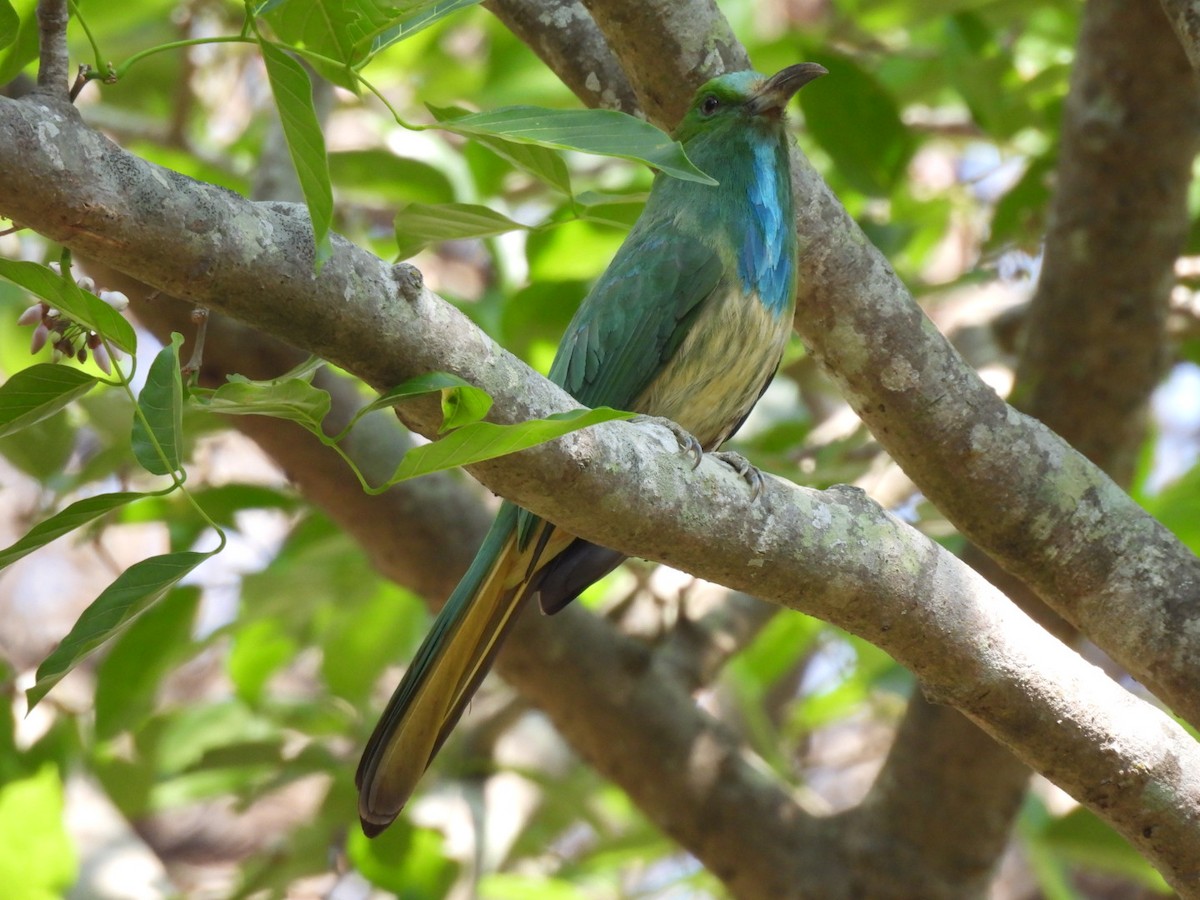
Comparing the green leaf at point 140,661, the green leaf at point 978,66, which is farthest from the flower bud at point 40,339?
the green leaf at point 978,66

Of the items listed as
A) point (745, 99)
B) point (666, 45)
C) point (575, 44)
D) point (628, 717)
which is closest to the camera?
point (666, 45)

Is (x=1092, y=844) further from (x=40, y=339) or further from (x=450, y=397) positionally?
(x=40, y=339)

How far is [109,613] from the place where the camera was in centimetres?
154

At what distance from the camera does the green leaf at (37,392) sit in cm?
149

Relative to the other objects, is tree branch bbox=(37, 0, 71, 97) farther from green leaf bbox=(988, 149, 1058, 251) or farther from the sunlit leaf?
green leaf bbox=(988, 149, 1058, 251)

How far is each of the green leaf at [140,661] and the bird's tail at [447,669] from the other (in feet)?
3.63

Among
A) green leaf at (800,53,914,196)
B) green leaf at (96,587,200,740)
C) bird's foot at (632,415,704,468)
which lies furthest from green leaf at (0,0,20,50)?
green leaf at (800,53,914,196)

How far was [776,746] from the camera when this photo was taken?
477cm

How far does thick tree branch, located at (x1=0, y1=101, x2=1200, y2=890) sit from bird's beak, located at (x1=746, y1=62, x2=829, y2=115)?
1.81 feet

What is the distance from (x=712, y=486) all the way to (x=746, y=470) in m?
0.17

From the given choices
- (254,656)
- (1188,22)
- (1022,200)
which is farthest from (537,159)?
(254,656)

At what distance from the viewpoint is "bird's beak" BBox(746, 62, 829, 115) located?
2.86 m

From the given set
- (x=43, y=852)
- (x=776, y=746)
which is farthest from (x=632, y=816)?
(x=43, y=852)

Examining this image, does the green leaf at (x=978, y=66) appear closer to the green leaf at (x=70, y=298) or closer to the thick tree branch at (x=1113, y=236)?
the thick tree branch at (x=1113, y=236)
